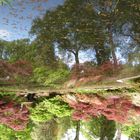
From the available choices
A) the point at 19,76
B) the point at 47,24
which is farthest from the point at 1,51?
the point at 47,24

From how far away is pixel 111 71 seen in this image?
752cm

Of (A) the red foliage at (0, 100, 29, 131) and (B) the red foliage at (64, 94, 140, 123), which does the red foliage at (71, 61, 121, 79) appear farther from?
(A) the red foliage at (0, 100, 29, 131)

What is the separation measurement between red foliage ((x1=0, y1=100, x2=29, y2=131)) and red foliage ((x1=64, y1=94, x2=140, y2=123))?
119cm

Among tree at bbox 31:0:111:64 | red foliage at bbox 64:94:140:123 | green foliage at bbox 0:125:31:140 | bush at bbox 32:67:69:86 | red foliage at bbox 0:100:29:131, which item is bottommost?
green foliage at bbox 0:125:31:140

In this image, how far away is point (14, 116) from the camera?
8602 mm

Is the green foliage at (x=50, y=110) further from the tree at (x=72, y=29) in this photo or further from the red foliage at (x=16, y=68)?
the tree at (x=72, y=29)

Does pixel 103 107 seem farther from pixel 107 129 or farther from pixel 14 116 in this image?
pixel 14 116

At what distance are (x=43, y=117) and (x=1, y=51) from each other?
1881mm

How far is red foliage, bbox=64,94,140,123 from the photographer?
7332 millimetres

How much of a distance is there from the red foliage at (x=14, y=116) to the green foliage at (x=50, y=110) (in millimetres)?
217

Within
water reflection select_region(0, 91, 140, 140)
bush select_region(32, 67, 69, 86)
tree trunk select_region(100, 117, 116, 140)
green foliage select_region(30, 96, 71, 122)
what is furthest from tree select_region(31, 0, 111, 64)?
tree trunk select_region(100, 117, 116, 140)

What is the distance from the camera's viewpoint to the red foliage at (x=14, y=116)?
861 cm

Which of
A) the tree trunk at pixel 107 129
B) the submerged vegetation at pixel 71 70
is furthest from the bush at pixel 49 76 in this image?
the tree trunk at pixel 107 129

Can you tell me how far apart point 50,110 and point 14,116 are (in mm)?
872
